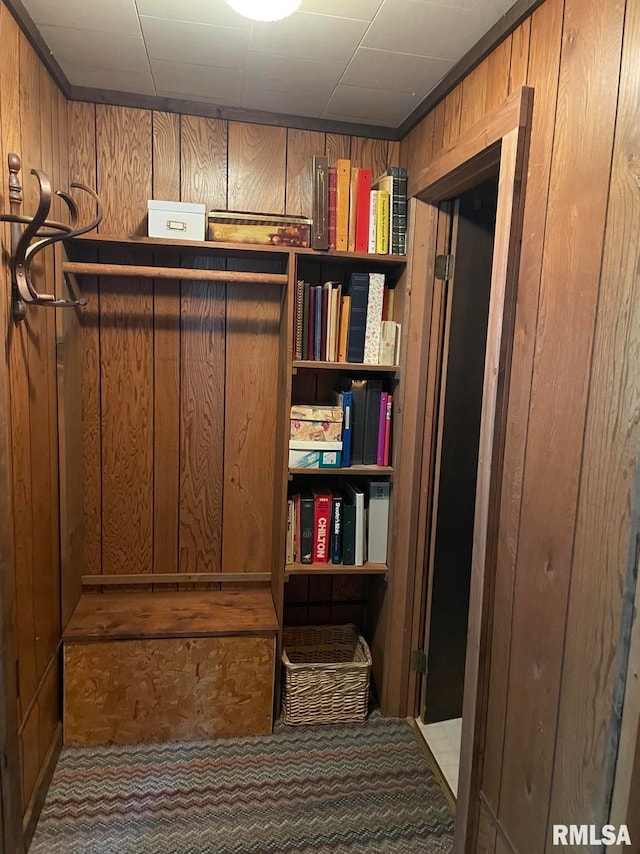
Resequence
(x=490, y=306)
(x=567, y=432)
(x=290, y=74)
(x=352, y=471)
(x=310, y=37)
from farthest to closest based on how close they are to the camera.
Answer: (x=352, y=471) < (x=290, y=74) < (x=310, y=37) < (x=490, y=306) < (x=567, y=432)

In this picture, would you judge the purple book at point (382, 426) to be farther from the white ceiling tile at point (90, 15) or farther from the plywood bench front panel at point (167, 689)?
the white ceiling tile at point (90, 15)

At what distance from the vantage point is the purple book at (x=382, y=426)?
7.48 ft

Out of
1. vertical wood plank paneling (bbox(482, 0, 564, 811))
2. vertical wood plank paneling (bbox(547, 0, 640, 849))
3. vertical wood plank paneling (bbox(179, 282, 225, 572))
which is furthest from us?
vertical wood plank paneling (bbox(179, 282, 225, 572))

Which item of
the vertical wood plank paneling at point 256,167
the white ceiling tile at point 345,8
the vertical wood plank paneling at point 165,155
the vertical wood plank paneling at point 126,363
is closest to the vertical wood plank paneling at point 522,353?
the white ceiling tile at point 345,8

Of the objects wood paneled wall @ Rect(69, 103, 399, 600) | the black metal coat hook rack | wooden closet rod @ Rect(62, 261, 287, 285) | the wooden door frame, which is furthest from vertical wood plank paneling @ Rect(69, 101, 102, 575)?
the wooden door frame

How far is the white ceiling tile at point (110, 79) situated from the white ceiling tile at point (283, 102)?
0.35m

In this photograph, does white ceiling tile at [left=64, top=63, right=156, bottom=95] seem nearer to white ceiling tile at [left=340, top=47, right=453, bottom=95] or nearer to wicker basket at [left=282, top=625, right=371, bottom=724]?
white ceiling tile at [left=340, top=47, right=453, bottom=95]

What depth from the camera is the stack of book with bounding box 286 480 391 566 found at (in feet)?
7.41

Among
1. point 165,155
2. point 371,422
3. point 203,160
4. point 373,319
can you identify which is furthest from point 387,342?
point 165,155

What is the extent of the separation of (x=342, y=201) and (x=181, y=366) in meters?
0.90

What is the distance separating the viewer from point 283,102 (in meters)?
2.15

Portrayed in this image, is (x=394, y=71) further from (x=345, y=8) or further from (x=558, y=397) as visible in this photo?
(x=558, y=397)

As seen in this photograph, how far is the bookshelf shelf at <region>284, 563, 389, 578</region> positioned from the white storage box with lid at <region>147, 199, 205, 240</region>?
1.29 metres

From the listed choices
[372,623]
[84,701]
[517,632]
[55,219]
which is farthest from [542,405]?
[84,701]
